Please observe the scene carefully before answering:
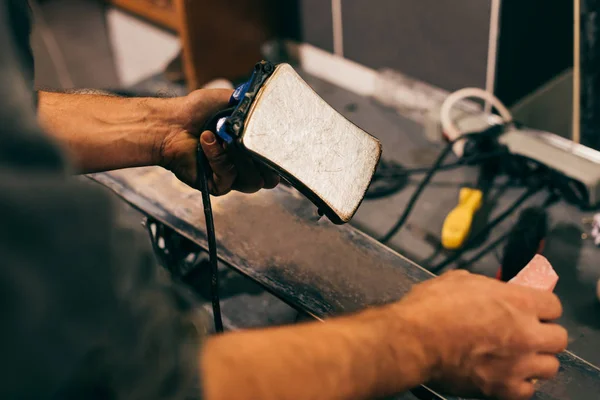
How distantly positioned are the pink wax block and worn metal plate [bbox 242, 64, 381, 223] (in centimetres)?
17

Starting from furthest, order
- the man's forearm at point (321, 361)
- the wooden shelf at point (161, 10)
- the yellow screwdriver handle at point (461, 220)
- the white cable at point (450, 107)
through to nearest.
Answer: the wooden shelf at point (161, 10) < the white cable at point (450, 107) < the yellow screwdriver handle at point (461, 220) < the man's forearm at point (321, 361)

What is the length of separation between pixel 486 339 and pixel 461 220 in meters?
0.38

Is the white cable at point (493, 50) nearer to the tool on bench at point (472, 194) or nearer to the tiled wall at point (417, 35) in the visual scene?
the tiled wall at point (417, 35)

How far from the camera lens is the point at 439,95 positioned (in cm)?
109

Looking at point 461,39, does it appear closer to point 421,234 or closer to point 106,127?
point 421,234

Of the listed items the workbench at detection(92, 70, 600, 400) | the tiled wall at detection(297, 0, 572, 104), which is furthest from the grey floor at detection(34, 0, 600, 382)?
the tiled wall at detection(297, 0, 572, 104)

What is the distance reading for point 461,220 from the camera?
82cm

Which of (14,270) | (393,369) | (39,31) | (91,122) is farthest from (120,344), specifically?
(39,31)

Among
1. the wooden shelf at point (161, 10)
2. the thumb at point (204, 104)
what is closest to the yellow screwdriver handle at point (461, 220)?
the thumb at point (204, 104)

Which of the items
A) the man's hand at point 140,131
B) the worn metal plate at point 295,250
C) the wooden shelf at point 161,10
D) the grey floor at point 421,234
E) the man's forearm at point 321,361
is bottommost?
the grey floor at point 421,234

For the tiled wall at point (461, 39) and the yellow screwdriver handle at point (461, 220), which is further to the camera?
the tiled wall at point (461, 39)

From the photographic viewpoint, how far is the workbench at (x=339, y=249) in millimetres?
591

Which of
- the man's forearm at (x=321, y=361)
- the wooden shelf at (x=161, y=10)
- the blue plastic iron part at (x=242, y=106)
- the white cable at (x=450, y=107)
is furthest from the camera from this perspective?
the wooden shelf at (x=161, y=10)

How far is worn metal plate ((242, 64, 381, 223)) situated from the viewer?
521 millimetres
